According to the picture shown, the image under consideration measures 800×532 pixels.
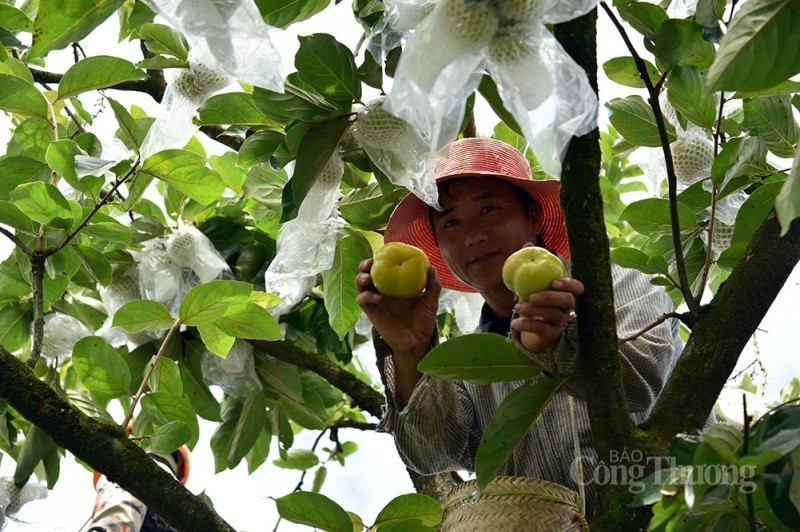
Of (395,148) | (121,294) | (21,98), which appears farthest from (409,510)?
(121,294)

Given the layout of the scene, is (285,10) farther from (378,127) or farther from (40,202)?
(40,202)

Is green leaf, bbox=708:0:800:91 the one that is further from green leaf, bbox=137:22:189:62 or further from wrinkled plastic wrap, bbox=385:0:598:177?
green leaf, bbox=137:22:189:62

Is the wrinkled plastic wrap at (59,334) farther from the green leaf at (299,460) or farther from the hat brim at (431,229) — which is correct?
the hat brim at (431,229)

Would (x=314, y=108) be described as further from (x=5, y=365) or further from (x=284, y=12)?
(x=5, y=365)

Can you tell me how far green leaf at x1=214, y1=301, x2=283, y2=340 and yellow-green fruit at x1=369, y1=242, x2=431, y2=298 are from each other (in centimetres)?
19

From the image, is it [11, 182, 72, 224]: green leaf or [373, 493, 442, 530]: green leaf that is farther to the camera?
[11, 182, 72, 224]: green leaf

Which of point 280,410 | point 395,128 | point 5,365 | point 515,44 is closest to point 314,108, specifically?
point 395,128

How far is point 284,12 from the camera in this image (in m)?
1.46

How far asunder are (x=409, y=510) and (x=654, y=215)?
657 millimetres

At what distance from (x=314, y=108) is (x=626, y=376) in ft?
2.12

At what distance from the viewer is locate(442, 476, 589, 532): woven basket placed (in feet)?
4.76

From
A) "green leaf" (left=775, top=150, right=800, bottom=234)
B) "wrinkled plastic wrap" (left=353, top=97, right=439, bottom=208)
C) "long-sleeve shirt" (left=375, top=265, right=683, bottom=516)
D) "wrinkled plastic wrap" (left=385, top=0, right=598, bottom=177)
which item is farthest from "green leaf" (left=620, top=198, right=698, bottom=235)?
"green leaf" (left=775, top=150, right=800, bottom=234)

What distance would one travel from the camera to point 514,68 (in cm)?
108

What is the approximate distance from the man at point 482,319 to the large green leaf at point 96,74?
0.57 meters
